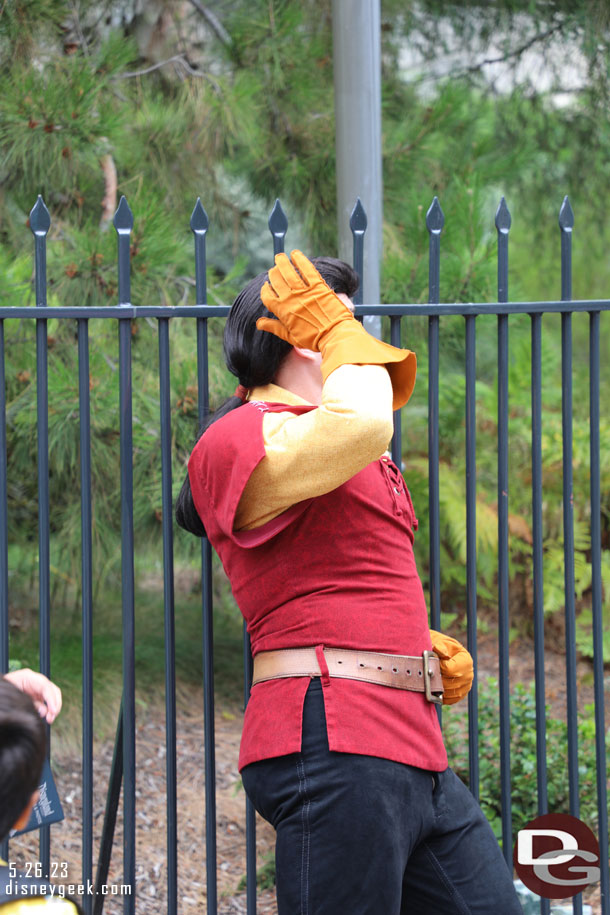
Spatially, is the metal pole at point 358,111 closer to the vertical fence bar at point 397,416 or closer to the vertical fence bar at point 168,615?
the vertical fence bar at point 397,416

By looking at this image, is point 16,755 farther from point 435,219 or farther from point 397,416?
point 435,219

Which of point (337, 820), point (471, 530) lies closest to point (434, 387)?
point (471, 530)

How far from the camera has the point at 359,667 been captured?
5.19ft

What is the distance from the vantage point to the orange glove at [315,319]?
157 cm

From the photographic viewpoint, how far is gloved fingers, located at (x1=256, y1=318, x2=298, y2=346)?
1622 millimetres

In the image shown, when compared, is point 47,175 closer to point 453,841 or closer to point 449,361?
point 449,361

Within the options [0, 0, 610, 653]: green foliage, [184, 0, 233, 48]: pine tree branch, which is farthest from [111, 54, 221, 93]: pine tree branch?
[184, 0, 233, 48]: pine tree branch

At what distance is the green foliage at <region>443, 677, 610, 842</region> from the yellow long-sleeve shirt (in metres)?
2.26

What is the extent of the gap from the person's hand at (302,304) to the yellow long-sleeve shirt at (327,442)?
0.10 metres

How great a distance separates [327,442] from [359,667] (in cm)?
41

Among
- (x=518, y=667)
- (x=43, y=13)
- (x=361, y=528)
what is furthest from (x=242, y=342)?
(x=518, y=667)

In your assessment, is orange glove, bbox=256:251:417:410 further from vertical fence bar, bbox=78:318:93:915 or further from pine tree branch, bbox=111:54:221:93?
pine tree branch, bbox=111:54:221:93

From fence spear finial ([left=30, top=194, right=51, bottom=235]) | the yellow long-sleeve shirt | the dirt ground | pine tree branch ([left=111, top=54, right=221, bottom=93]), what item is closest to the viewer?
the yellow long-sleeve shirt

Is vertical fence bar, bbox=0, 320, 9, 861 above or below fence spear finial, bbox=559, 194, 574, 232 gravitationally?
below
